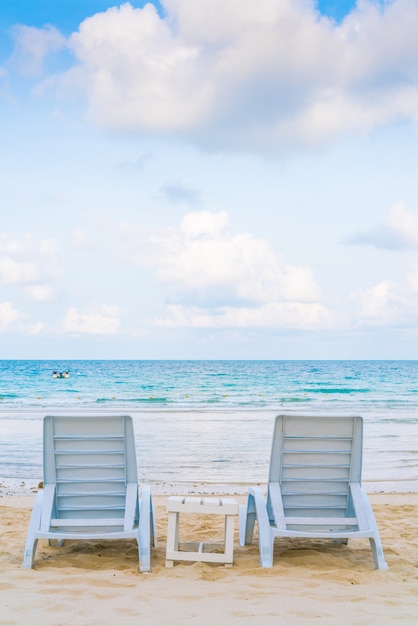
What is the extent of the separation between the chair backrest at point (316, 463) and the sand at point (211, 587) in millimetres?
457

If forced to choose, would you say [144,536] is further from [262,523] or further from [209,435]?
[209,435]

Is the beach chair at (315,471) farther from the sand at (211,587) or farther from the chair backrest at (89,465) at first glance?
the chair backrest at (89,465)

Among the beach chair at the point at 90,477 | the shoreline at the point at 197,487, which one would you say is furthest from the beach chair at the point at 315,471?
the shoreline at the point at 197,487

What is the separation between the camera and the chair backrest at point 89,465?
4.59m

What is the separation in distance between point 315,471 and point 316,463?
0.23ft

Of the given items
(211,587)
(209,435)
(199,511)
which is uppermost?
(199,511)

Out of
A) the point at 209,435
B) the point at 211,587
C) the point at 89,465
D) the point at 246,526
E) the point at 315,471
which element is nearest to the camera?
the point at 211,587

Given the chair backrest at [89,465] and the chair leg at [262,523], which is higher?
the chair backrest at [89,465]

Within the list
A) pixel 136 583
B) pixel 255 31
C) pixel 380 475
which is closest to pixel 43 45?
pixel 255 31

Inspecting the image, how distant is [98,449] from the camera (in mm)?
4625

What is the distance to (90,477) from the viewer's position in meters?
4.65

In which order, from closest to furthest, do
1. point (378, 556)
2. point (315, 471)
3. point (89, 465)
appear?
1. point (378, 556)
2. point (89, 465)
3. point (315, 471)

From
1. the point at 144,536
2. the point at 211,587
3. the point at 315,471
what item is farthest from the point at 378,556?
the point at 144,536

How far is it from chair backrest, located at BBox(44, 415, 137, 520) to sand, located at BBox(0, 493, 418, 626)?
434 mm
